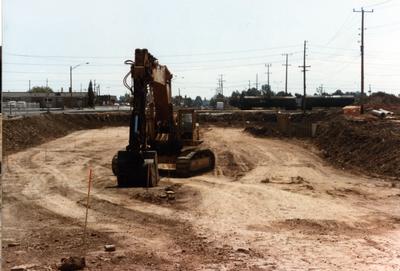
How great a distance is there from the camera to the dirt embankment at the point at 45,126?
38134mm

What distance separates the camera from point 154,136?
24.2m

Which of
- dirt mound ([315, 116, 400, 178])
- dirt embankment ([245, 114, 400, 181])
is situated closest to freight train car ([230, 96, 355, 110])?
dirt embankment ([245, 114, 400, 181])

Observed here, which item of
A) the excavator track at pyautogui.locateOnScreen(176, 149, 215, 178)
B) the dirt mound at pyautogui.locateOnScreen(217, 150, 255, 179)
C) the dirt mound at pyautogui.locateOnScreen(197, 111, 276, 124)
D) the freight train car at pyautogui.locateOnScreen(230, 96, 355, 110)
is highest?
the freight train car at pyautogui.locateOnScreen(230, 96, 355, 110)

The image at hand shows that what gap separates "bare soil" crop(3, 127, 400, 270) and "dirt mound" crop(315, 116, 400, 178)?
177 cm

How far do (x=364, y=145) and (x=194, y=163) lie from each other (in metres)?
11.0

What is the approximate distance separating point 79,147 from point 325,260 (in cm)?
3041

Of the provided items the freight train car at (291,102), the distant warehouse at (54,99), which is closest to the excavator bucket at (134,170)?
the freight train car at (291,102)

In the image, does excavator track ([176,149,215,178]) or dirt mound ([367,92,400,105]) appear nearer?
excavator track ([176,149,215,178])

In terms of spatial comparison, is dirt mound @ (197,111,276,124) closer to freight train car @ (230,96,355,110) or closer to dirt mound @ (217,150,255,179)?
freight train car @ (230,96,355,110)

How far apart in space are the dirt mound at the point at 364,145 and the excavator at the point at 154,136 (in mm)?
7434

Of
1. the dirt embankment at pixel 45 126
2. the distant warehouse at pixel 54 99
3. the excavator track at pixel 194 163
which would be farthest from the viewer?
the distant warehouse at pixel 54 99

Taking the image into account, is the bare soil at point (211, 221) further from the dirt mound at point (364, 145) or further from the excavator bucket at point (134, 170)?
the dirt mound at point (364, 145)

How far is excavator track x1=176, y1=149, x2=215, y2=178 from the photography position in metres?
22.3

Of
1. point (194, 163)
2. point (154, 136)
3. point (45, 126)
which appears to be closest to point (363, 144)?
point (194, 163)
